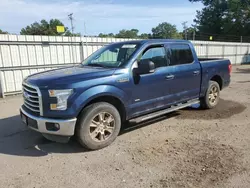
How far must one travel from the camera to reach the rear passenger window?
510cm

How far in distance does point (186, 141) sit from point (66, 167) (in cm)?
222

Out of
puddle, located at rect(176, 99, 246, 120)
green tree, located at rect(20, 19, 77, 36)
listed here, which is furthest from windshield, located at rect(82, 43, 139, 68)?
green tree, located at rect(20, 19, 77, 36)

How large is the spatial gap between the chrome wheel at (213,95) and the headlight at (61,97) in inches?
167

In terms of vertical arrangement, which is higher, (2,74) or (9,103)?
(2,74)

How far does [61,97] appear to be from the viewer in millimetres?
3482

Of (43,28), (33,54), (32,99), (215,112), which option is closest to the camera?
(32,99)

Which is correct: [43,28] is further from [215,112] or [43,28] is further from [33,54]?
[215,112]

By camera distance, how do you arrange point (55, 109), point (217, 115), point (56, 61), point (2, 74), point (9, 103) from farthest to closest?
1. point (56, 61)
2. point (2, 74)
3. point (9, 103)
4. point (217, 115)
5. point (55, 109)

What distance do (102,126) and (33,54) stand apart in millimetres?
6346

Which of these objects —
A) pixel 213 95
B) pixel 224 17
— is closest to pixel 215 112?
pixel 213 95

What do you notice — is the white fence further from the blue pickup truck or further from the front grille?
the front grille

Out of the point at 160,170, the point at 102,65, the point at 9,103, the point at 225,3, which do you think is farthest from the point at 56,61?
the point at 225,3

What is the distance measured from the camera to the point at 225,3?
40250mm

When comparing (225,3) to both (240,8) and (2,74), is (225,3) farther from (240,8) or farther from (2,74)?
(2,74)
